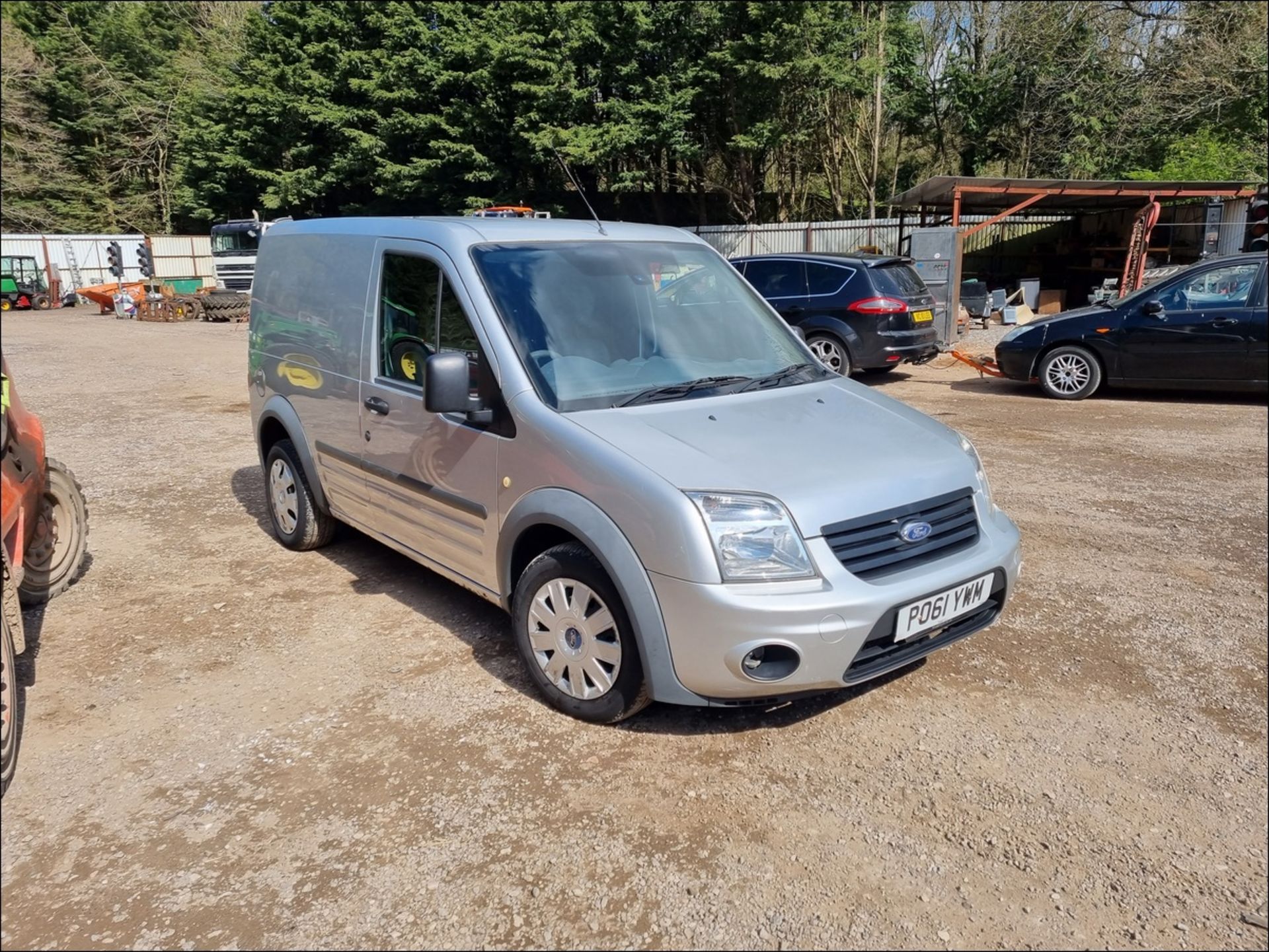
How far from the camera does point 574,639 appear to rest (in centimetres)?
346

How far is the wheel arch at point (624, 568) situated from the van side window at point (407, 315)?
3.52 ft

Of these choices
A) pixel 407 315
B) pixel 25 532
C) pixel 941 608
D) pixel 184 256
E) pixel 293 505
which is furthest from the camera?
pixel 184 256

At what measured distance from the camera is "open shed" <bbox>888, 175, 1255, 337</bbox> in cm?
1722

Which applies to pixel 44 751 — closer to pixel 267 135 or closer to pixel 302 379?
pixel 302 379

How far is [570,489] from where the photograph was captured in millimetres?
3322

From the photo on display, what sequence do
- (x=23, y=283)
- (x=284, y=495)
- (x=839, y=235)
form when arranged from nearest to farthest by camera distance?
(x=284, y=495)
(x=839, y=235)
(x=23, y=283)

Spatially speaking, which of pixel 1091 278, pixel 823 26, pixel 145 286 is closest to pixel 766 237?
pixel 823 26

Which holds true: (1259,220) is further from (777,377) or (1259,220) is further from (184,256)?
(184,256)

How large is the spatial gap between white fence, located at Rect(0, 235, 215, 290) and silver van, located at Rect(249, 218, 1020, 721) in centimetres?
3582

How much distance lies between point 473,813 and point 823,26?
2463 cm

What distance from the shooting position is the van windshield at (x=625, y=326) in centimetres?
368

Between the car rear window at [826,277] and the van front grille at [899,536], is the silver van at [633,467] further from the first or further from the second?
the car rear window at [826,277]

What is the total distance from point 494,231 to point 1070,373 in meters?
A: 8.26

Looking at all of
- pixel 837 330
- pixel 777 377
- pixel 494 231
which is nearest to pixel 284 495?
pixel 494 231
